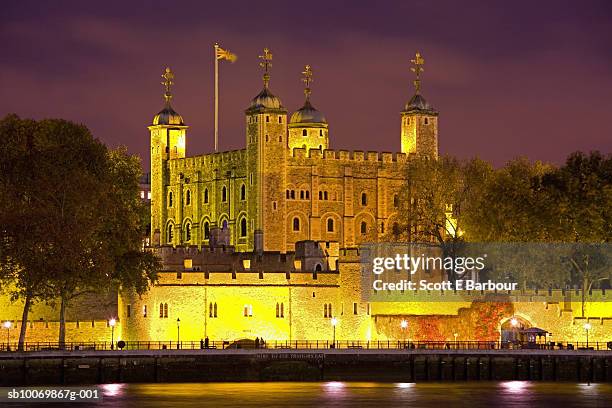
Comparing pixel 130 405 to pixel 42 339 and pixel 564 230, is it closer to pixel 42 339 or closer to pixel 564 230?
pixel 42 339

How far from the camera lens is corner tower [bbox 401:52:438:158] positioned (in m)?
176

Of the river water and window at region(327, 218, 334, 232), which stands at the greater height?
window at region(327, 218, 334, 232)

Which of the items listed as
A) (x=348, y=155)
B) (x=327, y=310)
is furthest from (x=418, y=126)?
(x=327, y=310)

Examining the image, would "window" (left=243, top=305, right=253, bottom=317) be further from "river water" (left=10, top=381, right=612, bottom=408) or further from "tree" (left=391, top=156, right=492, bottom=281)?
"tree" (left=391, top=156, right=492, bottom=281)

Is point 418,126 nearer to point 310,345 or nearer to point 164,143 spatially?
point 164,143

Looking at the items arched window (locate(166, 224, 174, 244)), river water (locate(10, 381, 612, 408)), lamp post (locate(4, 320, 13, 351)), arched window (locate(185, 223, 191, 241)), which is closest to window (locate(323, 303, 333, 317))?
river water (locate(10, 381, 612, 408))

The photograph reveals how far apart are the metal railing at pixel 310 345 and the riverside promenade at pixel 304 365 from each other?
3.10m

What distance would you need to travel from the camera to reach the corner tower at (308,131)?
178375 millimetres

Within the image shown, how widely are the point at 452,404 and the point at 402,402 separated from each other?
218 centimetres

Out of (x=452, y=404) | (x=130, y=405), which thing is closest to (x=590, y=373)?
(x=452, y=404)

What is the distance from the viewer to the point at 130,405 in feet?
319

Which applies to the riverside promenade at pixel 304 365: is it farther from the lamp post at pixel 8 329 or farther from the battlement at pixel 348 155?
the battlement at pixel 348 155

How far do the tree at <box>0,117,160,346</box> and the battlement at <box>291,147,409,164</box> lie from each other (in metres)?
42.7

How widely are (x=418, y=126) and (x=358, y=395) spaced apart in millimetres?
74272
